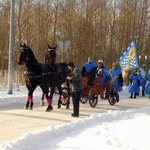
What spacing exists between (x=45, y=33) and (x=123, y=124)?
651 inches

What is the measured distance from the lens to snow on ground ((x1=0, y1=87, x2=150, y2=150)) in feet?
20.7

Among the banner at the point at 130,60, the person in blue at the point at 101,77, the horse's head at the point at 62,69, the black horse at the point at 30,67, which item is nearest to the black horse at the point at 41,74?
the black horse at the point at 30,67

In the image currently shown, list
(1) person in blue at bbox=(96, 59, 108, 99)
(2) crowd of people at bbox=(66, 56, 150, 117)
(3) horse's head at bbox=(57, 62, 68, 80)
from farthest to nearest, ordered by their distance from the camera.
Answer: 1. (1) person in blue at bbox=(96, 59, 108, 99)
2. (3) horse's head at bbox=(57, 62, 68, 80)
3. (2) crowd of people at bbox=(66, 56, 150, 117)

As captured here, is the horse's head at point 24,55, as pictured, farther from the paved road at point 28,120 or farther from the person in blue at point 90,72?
the person in blue at point 90,72

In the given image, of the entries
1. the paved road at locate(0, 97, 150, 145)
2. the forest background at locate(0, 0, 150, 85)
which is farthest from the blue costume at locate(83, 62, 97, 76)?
the forest background at locate(0, 0, 150, 85)

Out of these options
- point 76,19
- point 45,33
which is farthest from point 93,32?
point 45,33

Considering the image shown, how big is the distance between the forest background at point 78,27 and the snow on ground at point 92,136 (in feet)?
44.1

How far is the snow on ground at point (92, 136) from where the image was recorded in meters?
6.30

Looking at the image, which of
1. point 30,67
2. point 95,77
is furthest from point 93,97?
point 30,67

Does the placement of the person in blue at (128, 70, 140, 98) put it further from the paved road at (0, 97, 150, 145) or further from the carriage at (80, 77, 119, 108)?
the paved road at (0, 97, 150, 145)

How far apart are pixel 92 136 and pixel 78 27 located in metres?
20.8

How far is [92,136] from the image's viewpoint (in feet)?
23.9

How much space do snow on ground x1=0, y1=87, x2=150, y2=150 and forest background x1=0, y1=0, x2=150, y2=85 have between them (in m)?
13.4

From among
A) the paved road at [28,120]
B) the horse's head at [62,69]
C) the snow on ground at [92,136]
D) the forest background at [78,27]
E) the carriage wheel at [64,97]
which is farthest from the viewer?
the forest background at [78,27]
